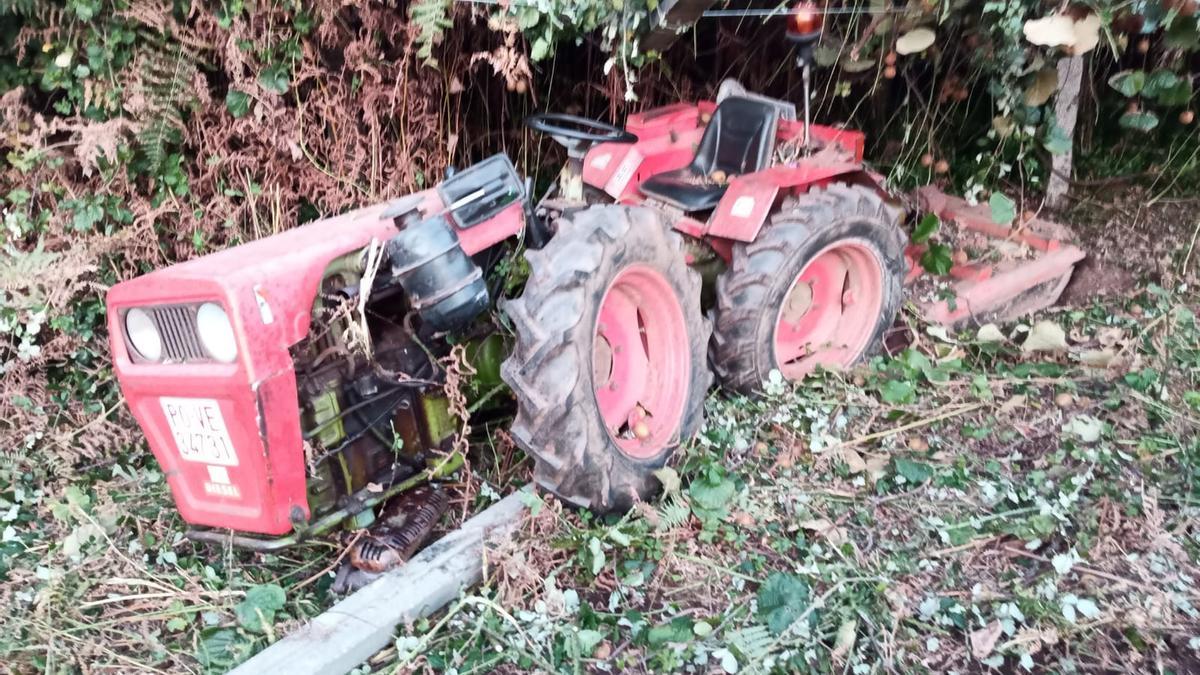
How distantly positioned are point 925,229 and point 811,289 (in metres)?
0.70

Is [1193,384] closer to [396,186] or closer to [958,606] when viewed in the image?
[958,606]

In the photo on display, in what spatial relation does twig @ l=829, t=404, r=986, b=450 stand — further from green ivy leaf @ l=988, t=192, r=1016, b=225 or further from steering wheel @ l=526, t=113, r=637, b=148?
steering wheel @ l=526, t=113, r=637, b=148

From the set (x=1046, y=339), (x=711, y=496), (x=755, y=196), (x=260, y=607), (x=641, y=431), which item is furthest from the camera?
(x=1046, y=339)

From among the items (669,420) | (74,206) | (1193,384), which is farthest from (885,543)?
(74,206)

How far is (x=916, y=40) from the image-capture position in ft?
10.1

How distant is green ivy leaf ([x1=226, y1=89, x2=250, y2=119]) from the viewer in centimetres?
335

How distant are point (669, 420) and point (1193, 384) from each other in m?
1.77

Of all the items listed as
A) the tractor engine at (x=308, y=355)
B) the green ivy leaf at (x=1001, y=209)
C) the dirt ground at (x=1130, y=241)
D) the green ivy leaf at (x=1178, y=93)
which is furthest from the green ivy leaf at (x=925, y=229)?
the tractor engine at (x=308, y=355)

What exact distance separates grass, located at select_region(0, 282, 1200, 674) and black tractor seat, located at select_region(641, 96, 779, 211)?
76 cm

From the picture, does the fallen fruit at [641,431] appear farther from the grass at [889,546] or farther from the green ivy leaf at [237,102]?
the green ivy leaf at [237,102]

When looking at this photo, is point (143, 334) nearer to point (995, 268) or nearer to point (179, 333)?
point (179, 333)

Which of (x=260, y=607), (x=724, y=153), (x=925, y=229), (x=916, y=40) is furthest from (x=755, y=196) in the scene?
(x=260, y=607)

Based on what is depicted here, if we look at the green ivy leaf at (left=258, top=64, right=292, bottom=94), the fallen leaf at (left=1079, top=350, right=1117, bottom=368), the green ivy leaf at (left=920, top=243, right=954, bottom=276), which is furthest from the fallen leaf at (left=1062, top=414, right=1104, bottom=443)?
the green ivy leaf at (left=258, top=64, right=292, bottom=94)

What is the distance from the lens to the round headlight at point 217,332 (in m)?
2.10
